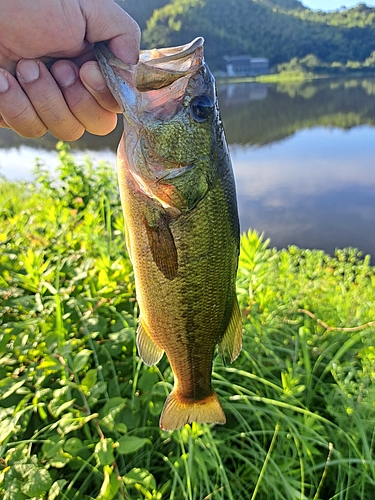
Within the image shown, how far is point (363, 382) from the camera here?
2156mm

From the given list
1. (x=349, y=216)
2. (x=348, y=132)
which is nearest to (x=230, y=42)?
(x=348, y=132)

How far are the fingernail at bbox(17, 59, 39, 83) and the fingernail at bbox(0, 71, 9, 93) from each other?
2.2 inches

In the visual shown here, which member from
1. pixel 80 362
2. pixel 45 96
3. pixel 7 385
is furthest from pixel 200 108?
pixel 7 385

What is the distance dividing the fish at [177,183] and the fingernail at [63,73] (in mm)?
190

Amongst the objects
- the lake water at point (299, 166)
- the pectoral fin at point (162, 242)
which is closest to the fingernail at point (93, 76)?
the pectoral fin at point (162, 242)

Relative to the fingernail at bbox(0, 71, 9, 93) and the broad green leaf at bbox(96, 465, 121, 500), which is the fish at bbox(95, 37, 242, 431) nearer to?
the fingernail at bbox(0, 71, 9, 93)

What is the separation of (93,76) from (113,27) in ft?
0.66

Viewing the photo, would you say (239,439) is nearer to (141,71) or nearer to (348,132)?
(141,71)

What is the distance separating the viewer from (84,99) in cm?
173

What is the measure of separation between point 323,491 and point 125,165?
2141mm

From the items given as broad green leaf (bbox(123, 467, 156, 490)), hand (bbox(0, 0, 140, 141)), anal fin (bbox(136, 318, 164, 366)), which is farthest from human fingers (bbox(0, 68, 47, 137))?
broad green leaf (bbox(123, 467, 156, 490))

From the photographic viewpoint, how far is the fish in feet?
4.65

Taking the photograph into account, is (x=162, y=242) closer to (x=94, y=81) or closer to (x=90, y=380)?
(x=94, y=81)

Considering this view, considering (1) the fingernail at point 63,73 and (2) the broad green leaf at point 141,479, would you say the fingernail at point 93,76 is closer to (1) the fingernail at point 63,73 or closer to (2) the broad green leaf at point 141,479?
(1) the fingernail at point 63,73
